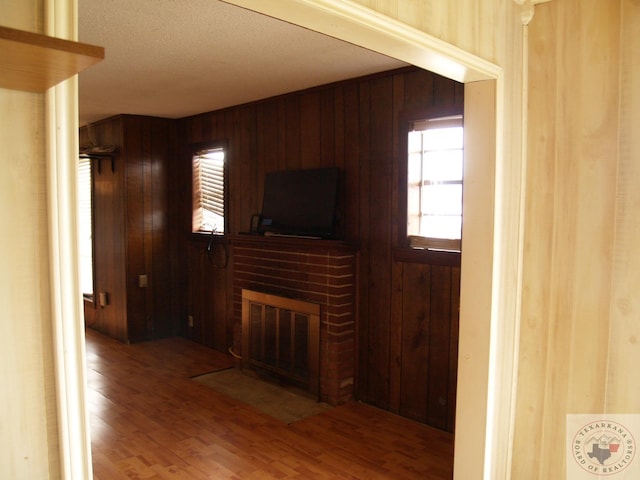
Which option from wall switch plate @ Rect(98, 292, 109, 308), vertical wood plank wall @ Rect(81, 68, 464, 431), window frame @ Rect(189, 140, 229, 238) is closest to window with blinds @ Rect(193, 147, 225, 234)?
window frame @ Rect(189, 140, 229, 238)

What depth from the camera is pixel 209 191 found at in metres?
5.32

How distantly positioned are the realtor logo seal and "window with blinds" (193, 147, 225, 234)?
3.91m

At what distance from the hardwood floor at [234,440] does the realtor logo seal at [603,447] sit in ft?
2.82

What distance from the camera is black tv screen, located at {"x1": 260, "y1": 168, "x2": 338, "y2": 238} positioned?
12.6ft

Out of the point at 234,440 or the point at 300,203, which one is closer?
the point at 234,440

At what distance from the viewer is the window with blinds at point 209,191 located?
5.17 meters

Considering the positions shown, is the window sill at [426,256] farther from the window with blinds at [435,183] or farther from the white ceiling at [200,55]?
the white ceiling at [200,55]

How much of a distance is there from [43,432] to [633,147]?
2.27 m

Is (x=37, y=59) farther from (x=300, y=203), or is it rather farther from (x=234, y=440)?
(x=300, y=203)

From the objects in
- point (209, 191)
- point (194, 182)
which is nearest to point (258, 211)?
point (209, 191)

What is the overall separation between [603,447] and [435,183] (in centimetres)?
183

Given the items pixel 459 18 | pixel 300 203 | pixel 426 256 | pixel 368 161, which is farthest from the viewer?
pixel 300 203

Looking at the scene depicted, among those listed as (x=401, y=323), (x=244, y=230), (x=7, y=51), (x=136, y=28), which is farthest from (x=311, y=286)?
(x=7, y=51)

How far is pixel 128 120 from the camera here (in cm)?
537
